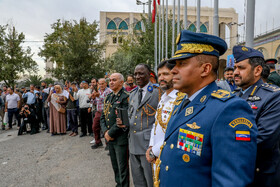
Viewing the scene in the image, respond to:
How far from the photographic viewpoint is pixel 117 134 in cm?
339

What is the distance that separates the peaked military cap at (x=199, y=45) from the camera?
1456 millimetres

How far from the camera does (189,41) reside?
1527 mm

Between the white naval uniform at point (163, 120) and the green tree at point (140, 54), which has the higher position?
the green tree at point (140, 54)

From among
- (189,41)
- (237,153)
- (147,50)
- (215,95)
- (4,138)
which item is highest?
(147,50)

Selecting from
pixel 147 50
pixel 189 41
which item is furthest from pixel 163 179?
pixel 147 50

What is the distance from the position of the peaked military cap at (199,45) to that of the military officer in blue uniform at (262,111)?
2.65 ft

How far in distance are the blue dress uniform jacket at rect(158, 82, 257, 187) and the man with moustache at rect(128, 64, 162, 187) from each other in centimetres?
143

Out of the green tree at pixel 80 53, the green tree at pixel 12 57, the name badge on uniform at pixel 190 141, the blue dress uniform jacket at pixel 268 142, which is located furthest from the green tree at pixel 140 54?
the name badge on uniform at pixel 190 141

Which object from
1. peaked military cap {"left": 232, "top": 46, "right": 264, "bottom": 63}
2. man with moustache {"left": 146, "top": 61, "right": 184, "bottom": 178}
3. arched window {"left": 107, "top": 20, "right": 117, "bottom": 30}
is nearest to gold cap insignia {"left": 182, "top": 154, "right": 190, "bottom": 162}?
man with moustache {"left": 146, "top": 61, "right": 184, "bottom": 178}

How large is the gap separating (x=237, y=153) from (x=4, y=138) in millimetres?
9738

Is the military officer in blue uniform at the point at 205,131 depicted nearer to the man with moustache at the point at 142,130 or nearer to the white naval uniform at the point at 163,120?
→ the white naval uniform at the point at 163,120

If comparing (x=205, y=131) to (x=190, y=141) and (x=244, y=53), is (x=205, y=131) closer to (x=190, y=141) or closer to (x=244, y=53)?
(x=190, y=141)

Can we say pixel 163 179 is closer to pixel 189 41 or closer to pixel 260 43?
pixel 189 41

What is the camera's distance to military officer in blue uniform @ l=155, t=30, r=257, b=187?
46.2 inches
